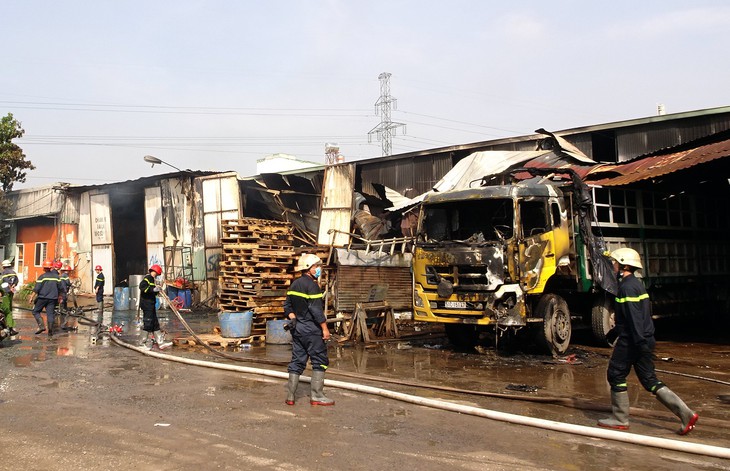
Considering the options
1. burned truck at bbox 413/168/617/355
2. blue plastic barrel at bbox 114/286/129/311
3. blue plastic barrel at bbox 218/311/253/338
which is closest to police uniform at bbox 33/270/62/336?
blue plastic barrel at bbox 218/311/253/338

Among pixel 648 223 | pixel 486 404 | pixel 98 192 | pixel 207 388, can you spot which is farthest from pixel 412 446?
pixel 98 192

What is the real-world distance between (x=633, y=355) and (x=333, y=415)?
3.14m

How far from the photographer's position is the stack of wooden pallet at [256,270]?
1339cm

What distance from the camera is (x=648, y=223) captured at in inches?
503

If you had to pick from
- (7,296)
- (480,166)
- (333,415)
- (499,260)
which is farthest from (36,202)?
(333,415)

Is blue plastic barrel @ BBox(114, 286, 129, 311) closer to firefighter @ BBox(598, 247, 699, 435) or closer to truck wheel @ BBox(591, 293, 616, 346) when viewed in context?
truck wheel @ BBox(591, 293, 616, 346)

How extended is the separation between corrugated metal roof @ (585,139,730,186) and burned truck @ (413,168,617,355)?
1.34 meters

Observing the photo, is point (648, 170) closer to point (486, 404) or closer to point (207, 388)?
point (486, 404)

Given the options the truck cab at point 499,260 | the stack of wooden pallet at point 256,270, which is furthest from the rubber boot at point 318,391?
the stack of wooden pallet at point 256,270

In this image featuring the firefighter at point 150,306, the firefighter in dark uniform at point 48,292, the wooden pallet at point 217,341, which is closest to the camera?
the firefighter at point 150,306

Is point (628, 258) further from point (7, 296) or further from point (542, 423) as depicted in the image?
point (7, 296)

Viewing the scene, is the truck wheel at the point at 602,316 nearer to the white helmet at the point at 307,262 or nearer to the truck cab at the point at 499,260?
the truck cab at the point at 499,260

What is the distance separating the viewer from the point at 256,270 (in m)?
13.9

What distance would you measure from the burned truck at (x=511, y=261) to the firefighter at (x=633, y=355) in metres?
4.02
